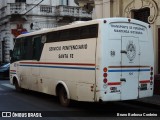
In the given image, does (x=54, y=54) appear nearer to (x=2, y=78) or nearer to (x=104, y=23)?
(x=104, y=23)

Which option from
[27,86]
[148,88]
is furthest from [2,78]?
[148,88]

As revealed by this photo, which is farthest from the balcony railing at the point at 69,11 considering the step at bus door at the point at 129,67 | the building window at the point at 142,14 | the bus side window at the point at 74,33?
the step at bus door at the point at 129,67

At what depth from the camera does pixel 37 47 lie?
15641 mm

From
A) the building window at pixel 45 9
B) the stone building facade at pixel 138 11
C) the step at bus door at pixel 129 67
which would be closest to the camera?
the step at bus door at pixel 129 67

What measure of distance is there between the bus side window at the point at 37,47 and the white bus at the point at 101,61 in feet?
3.04

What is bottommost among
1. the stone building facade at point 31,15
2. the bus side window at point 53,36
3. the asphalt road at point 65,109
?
the asphalt road at point 65,109

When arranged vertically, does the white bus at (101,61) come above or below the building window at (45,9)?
below

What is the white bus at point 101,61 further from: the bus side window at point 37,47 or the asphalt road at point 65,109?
the bus side window at point 37,47

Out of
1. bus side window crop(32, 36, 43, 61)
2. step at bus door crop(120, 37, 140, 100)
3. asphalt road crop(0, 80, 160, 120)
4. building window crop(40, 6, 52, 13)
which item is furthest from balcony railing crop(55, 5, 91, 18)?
step at bus door crop(120, 37, 140, 100)

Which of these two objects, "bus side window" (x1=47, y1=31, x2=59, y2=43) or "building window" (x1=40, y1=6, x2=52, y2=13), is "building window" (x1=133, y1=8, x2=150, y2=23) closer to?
"bus side window" (x1=47, y1=31, x2=59, y2=43)

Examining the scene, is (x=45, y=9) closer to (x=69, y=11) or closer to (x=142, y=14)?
(x=69, y=11)

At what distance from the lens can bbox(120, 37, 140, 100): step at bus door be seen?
11.7 metres

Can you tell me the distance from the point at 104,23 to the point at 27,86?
6.71 m

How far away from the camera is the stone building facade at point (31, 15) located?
128 feet
